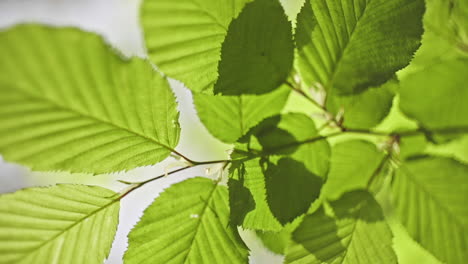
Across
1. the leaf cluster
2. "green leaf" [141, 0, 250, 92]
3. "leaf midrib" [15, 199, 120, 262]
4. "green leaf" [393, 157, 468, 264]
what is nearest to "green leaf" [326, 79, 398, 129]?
the leaf cluster

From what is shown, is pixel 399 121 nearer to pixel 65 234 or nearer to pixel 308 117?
pixel 308 117

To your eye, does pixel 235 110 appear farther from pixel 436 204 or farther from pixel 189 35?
pixel 436 204

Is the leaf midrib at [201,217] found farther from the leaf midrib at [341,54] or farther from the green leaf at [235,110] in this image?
the leaf midrib at [341,54]

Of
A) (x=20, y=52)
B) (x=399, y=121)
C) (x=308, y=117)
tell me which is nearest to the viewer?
(x=20, y=52)

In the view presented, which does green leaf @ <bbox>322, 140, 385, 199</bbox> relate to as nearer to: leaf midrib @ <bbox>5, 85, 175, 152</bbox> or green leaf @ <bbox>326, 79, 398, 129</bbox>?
green leaf @ <bbox>326, 79, 398, 129</bbox>

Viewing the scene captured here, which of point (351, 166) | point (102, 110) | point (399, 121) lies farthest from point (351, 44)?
point (399, 121)

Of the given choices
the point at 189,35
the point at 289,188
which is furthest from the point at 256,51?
the point at 289,188
